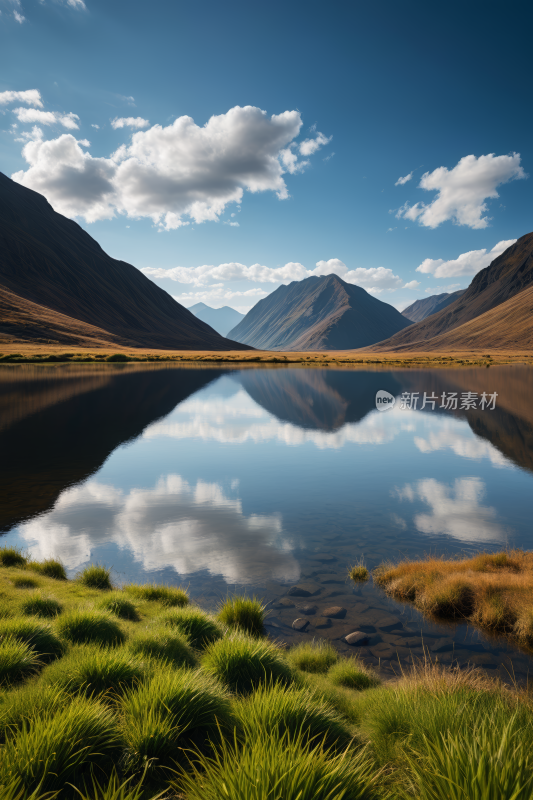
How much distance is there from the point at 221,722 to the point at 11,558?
29.3 ft

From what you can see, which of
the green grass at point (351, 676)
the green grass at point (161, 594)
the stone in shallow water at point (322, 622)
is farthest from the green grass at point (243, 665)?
the green grass at point (161, 594)

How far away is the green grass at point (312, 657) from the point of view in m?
7.05

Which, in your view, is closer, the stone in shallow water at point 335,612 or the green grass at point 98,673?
the green grass at point 98,673

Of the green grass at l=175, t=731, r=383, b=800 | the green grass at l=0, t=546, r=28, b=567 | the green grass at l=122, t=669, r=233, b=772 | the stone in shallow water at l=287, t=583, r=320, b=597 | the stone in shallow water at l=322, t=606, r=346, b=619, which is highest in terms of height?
the green grass at l=175, t=731, r=383, b=800

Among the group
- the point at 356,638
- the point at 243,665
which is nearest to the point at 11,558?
the point at 243,665

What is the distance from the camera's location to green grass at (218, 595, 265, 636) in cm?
827

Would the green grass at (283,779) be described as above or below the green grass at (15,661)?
above

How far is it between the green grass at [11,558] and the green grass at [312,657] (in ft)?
24.6

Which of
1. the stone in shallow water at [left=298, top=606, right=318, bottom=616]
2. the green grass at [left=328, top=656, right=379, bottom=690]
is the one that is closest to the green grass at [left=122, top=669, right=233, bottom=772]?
the green grass at [left=328, top=656, right=379, bottom=690]

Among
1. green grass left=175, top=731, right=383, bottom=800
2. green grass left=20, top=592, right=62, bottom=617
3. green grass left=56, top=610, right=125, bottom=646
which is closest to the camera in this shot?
green grass left=175, top=731, right=383, bottom=800

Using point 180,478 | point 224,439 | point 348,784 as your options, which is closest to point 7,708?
point 348,784

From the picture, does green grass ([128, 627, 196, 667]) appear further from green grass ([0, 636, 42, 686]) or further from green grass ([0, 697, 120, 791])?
green grass ([0, 697, 120, 791])

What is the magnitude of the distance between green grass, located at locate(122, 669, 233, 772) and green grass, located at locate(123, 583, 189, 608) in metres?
4.62

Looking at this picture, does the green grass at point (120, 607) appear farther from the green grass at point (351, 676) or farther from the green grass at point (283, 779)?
the green grass at point (283, 779)
